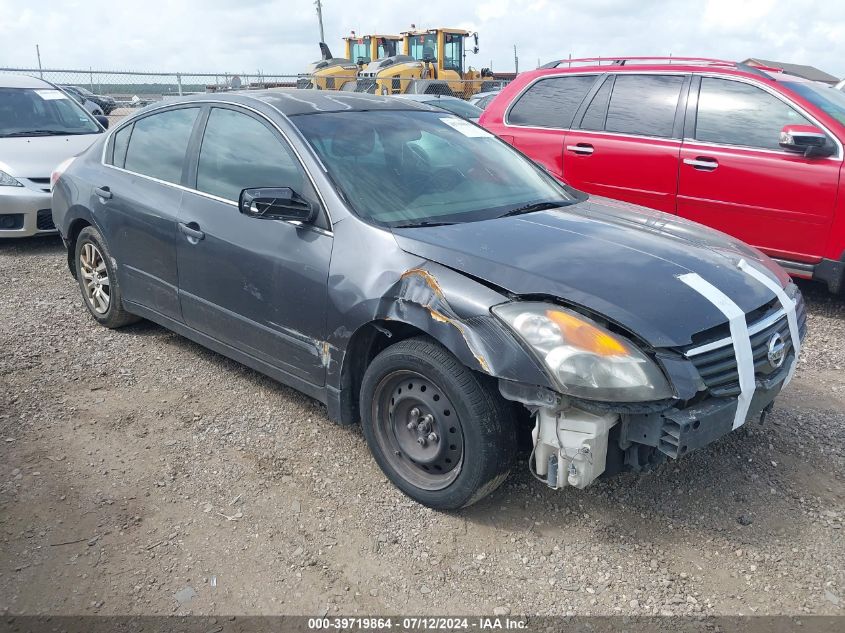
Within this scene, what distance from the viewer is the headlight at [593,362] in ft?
8.23

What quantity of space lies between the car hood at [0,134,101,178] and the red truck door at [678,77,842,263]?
558 centimetres

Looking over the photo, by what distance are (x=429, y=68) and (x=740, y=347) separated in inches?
833

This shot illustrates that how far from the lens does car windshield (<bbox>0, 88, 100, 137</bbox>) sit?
8.17 meters

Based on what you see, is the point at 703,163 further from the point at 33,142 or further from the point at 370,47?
the point at 370,47

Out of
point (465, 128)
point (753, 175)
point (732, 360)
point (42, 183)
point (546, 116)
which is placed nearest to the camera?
point (732, 360)

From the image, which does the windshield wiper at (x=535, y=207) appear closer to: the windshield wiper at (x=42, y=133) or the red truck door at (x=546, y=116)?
the red truck door at (x=546, y=116)

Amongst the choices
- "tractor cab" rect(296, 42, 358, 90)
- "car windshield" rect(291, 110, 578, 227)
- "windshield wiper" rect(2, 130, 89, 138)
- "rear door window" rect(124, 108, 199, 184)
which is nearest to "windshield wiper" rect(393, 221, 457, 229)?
"car windshield" rect(291, 110, 578, 227)

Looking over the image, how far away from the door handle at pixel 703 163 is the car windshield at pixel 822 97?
0.78 m

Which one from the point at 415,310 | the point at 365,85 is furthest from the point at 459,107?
the point at 365,85

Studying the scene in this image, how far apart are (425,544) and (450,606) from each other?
36cm

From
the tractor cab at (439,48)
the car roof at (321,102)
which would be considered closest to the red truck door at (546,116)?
the car roof at (321,102)

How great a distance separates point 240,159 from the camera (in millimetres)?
3807

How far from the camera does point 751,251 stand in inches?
139

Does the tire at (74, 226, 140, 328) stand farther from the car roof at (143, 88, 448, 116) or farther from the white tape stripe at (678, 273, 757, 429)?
the white tape stripe at (678, 273, 757, 429)
